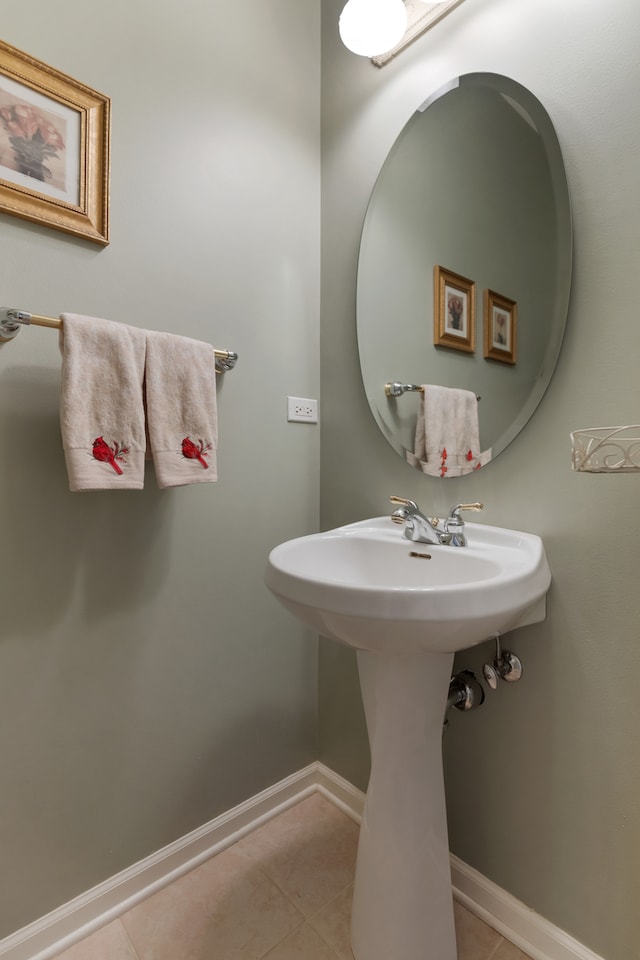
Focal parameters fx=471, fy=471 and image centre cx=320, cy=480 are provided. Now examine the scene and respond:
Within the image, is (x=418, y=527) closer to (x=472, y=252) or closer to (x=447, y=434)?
(x=447, y=434)

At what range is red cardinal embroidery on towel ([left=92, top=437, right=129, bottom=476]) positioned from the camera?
95cm

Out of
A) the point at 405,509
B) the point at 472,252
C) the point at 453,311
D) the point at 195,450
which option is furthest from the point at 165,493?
the point at 472,252

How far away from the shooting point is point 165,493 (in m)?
1.18

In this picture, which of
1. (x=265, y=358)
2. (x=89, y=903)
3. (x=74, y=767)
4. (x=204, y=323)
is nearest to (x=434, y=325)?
(x=265, y=358)

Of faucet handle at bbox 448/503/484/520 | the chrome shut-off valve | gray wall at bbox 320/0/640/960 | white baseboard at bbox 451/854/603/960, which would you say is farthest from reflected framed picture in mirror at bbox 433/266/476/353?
white baseboard at bbox 451/854/603/960

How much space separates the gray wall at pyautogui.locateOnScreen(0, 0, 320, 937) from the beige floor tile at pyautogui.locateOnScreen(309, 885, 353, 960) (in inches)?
14.1

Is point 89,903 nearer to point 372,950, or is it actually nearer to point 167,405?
point 372,950

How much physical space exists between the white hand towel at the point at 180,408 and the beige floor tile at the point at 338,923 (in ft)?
3.49

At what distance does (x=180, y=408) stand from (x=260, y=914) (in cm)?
121

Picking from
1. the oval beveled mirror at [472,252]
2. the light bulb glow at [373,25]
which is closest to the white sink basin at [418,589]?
the oval beveled mirror at [472,252]

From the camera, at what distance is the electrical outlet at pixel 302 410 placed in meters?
1.44

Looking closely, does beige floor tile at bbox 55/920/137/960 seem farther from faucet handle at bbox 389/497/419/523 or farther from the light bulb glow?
the light bulb glow

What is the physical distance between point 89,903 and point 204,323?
1.40m

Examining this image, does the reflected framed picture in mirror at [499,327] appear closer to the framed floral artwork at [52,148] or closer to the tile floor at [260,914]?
the framed floral artwork at [52,148]
